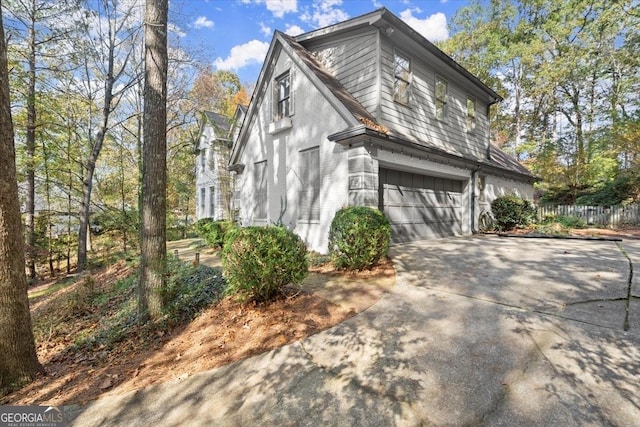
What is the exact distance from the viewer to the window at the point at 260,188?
10861mm

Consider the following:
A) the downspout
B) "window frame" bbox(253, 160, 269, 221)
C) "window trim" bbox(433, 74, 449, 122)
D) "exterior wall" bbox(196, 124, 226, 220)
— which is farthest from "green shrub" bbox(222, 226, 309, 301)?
"exterior wall" bbox(196, 124, 226, 220)

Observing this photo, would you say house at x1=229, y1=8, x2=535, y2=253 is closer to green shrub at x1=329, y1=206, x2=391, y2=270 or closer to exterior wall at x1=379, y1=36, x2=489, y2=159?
exterior wall at x1=379, y1=36, x2=489, y2=159

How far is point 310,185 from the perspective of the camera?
871 centimetres

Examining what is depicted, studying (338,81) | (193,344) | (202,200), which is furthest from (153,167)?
(202,200)

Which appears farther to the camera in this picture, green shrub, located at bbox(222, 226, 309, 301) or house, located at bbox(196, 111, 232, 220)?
house, located at bbox(196, 111, 232, 220)

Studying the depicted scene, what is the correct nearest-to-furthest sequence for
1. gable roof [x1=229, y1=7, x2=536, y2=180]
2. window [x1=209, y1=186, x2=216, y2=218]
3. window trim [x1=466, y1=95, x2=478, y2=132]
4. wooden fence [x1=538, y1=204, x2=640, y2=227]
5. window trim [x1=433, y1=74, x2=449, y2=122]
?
gable roof [x1=229, y1=7, x2=536, y2=180], window trim [x1=433, y1=74, x2=449, y2=122], window trim [x1=466, y1=95, x2=478, y2=132], wooden fence [x1=538, y1=204, x2=640, y2=227], window [x1=209, y1=186, x2=216, y2=218]

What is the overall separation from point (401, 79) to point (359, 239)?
18.3 feet

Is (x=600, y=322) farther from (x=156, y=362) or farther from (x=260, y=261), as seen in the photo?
(x=156, y=362)

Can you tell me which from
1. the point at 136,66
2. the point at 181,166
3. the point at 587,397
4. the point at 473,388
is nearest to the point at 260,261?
the point at 473,388

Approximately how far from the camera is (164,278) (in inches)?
190

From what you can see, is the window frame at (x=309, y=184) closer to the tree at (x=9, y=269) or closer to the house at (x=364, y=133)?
the house at (x=364, y=133)

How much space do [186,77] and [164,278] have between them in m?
13.3

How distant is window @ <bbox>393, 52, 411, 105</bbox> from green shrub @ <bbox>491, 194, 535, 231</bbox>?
7064mm

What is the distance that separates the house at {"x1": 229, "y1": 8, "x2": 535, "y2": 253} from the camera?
7633 mm
